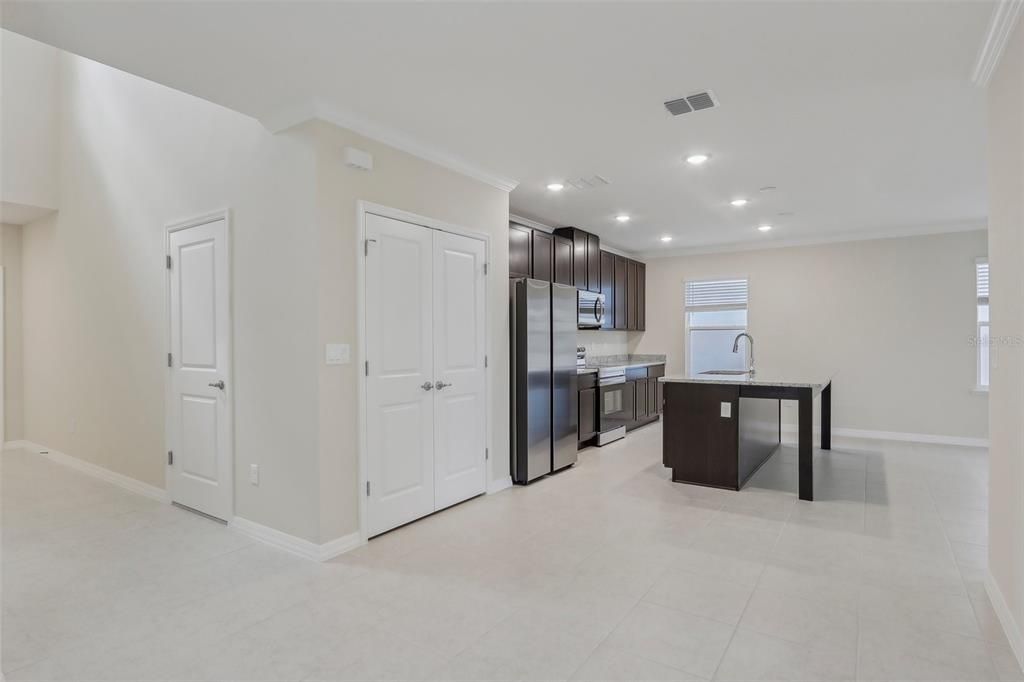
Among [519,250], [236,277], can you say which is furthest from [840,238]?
[236,277]

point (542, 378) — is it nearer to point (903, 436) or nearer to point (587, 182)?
point (587, 182)

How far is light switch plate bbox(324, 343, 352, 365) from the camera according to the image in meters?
3.06

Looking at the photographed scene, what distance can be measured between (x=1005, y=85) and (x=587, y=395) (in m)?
4.01

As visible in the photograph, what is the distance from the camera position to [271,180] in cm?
321

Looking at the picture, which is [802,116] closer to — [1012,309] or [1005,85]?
[1005,85]

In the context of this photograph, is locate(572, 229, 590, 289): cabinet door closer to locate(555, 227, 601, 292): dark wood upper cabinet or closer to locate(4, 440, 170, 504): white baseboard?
locate(555, 227, 601, 292): dark wood upper cabinet

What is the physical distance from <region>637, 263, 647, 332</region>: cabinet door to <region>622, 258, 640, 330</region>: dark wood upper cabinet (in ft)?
0.34

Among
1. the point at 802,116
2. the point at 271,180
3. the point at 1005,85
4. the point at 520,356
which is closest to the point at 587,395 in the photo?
the point at 520,356

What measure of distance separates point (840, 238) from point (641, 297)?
8.54 ft

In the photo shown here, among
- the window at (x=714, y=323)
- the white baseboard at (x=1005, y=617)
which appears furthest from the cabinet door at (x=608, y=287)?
the white baseboard at (x=1005, y=617)

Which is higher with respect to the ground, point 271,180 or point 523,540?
point 271,180

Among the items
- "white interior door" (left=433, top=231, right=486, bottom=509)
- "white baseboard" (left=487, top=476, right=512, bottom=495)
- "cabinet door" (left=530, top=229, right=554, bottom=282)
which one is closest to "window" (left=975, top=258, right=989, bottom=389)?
"cabinet door" (left=530, top=229, right=554, bottom=282)

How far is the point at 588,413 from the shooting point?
5766mm

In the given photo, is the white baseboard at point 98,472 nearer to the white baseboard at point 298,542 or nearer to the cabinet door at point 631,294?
the white baseboard at point 298,542
